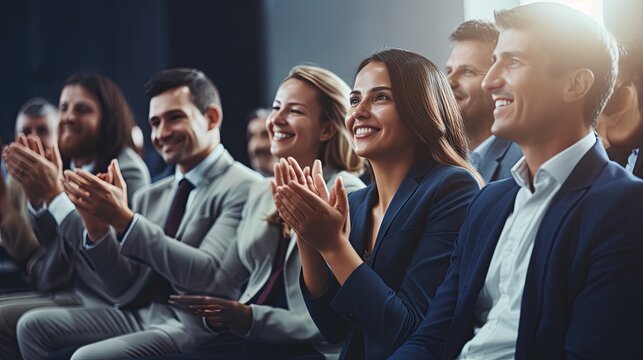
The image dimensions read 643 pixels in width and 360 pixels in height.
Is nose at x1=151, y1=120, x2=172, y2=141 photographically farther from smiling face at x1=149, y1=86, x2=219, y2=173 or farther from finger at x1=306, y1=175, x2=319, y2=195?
finger at x1=306, y1=175, x2=319, y2=195

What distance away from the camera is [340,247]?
5.83 ft

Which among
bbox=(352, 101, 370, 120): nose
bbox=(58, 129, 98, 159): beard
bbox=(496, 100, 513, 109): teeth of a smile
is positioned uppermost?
bbox=(496, 100, 513, 109): teeth of a smile

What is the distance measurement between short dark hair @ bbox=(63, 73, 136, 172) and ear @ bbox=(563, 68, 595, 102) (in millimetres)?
2198

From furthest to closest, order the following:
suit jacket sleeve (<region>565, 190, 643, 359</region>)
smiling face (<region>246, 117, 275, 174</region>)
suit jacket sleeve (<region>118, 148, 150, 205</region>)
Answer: smiling face (<region>246, 117, 275, 174</region>)
suit jacket sleeve (<region>118, 148, 150, 205</region>)
suit jacket sleeve (<region>565, 190, 643, 359</region>)

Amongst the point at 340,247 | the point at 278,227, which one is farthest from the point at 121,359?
the point at 340,247

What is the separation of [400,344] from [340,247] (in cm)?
24

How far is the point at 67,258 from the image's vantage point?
3.20m

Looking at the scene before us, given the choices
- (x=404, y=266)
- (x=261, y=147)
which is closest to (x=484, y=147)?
(x=404, y=266)

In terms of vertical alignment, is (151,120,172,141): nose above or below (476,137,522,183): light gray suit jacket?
below

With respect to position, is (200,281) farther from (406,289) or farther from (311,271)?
(406,289)

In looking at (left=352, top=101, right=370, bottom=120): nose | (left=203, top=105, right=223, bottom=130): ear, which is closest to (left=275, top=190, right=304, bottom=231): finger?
(left=352, top=101, right=370, bottom=120): nose

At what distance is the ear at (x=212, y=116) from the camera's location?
9.74 feet

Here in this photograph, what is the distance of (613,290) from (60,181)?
7.09 feet

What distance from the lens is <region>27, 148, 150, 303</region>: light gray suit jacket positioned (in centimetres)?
308
